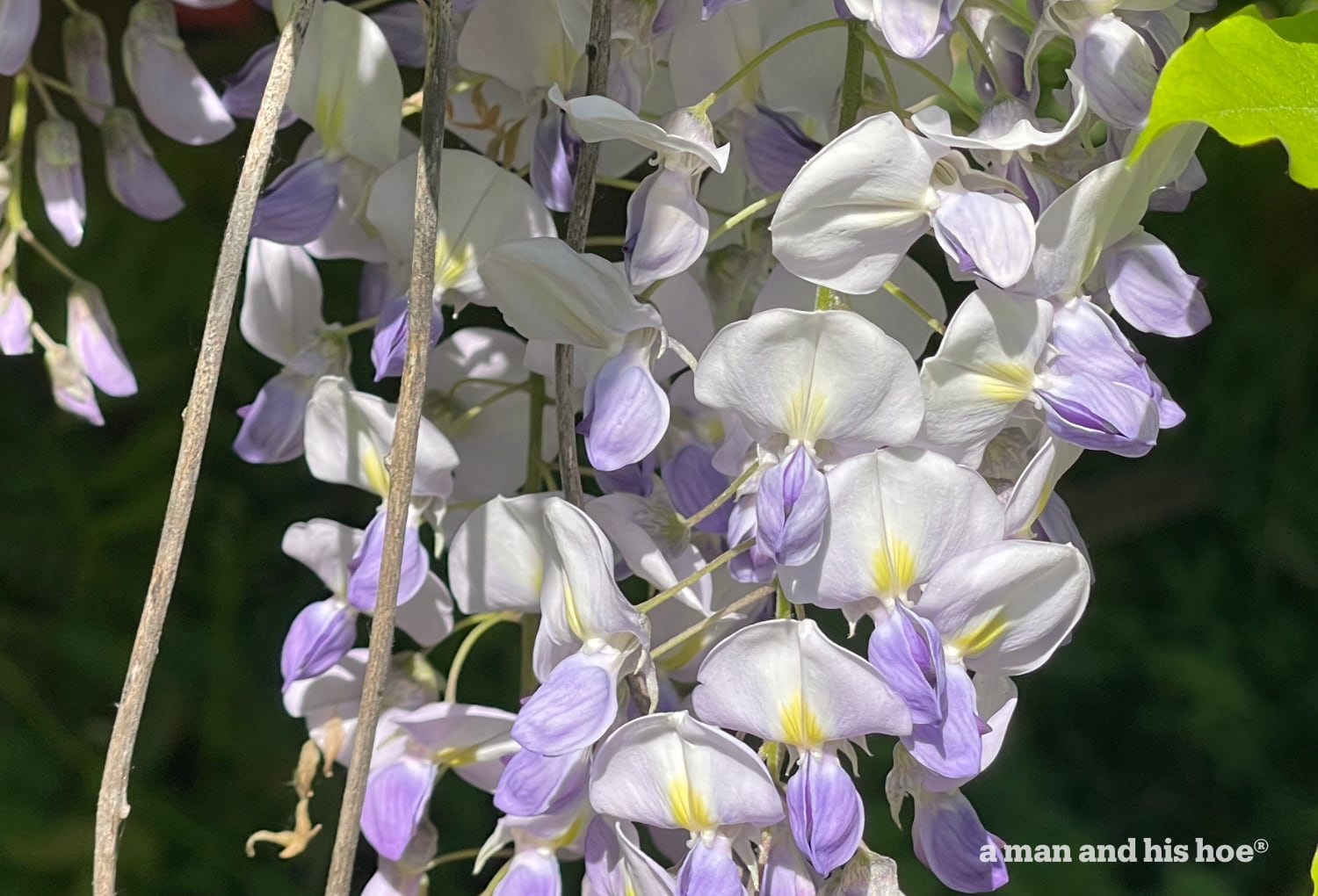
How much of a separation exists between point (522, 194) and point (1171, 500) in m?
0.72

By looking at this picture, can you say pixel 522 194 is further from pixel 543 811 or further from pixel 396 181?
pixel 543 811

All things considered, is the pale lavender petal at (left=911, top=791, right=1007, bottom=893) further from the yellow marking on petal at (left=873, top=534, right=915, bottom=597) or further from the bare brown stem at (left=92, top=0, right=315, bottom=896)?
the bare brown stem at (left=92, top=0, right=315, bottom=896)

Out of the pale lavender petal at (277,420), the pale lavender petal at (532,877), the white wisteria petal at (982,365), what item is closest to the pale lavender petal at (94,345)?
the pale lavender petal at (277,420)

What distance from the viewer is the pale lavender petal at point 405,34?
0.56 metres

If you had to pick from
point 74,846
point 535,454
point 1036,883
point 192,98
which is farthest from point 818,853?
point 74,846

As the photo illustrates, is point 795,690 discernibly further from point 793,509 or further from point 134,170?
point 134,170

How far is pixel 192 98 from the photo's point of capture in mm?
595

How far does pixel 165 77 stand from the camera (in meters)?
0.59

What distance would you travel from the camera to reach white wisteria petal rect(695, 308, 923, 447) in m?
0.41

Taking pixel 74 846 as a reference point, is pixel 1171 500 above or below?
below

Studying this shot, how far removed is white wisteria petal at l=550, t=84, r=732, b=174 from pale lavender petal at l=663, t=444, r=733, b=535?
14 cm

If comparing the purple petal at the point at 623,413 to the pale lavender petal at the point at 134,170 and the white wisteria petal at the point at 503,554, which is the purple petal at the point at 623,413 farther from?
the pale lavender petal at the point at 134,170

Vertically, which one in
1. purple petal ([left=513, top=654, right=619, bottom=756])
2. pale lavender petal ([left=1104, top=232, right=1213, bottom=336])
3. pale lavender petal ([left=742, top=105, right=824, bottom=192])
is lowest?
purple petal ([left=513, top=654, right=619, bottom=756])

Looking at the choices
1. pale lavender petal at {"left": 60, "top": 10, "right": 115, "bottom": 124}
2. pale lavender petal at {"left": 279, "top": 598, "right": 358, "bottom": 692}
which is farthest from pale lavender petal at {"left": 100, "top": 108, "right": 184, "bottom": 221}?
pale lavender petal at {"left": 279, "top": 598, "right": 358, "bottom": 692}
